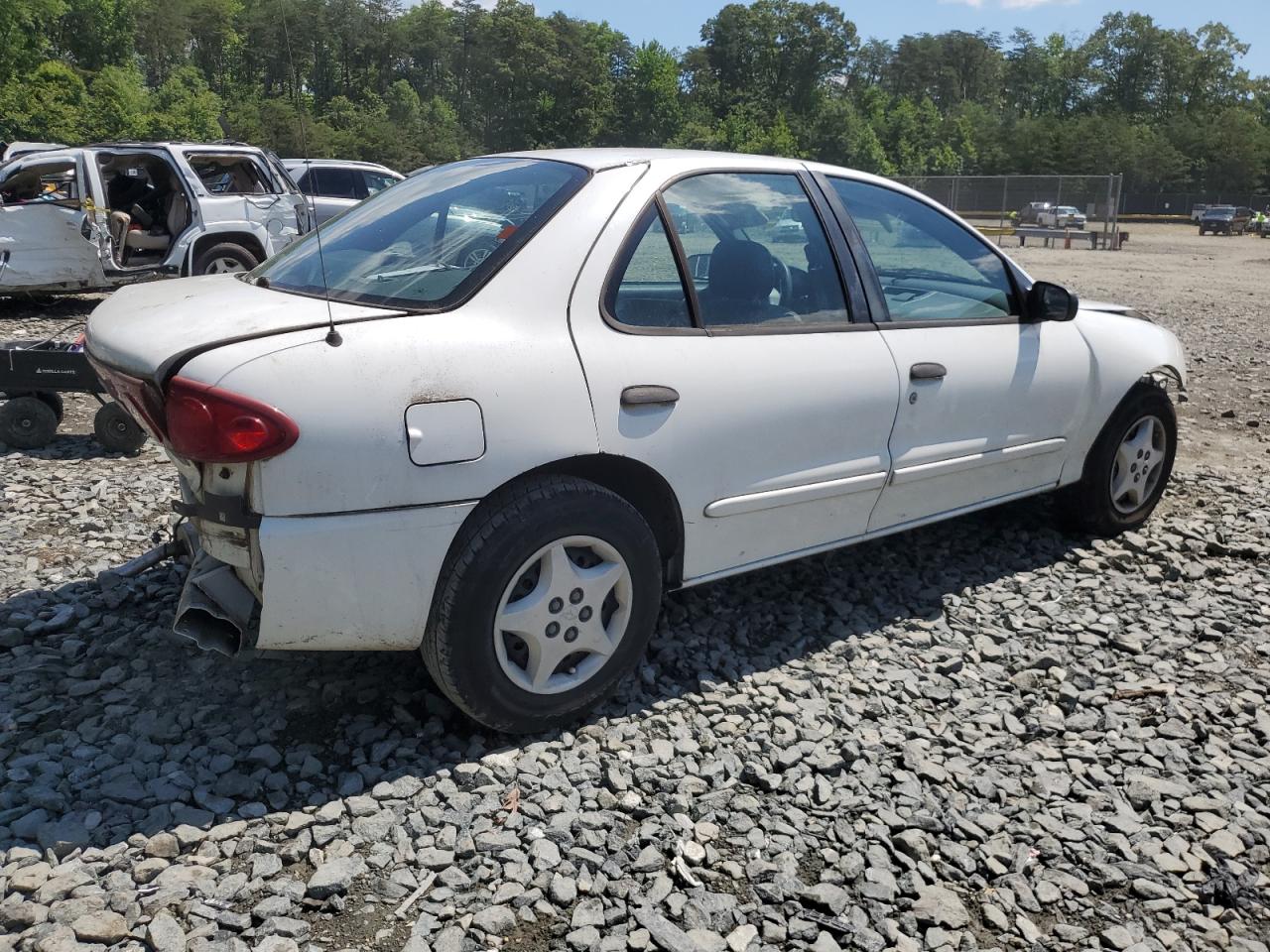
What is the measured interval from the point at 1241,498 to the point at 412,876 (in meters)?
5.12

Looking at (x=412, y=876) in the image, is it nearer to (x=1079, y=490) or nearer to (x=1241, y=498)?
(x=1079, y=490)

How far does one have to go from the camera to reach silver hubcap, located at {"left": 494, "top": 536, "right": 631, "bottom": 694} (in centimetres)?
302

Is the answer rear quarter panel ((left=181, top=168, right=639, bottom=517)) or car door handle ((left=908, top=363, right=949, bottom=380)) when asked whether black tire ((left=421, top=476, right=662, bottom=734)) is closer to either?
rear quarter panel ((left=181, top=168, right=639, bottom=517))

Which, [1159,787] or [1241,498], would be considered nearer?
[1159,787]

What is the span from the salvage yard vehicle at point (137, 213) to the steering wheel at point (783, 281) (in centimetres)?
852

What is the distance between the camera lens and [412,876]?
260 centimetres

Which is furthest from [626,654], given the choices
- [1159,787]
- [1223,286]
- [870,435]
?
[1223,286]

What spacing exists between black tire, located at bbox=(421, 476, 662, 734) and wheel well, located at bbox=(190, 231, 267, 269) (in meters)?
9.96

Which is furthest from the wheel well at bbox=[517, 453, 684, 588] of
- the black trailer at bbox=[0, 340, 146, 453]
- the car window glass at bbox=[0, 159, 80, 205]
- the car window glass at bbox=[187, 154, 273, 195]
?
the car window glass at bbox=[187, 154, 273, 195]

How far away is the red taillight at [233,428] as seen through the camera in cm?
258

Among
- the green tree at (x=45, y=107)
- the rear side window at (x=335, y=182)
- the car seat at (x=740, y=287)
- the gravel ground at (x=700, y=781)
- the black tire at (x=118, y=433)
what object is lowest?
the gravel ground at (x=700, y=781)

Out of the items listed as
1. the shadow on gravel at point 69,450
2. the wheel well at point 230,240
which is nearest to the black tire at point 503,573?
the shadow on gravel at point 69,450

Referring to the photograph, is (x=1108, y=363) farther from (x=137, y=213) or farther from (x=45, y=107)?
(x=45, y=107)

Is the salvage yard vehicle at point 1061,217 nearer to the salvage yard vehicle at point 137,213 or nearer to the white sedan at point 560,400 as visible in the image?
the salvage yard vehicle at point 137,213
